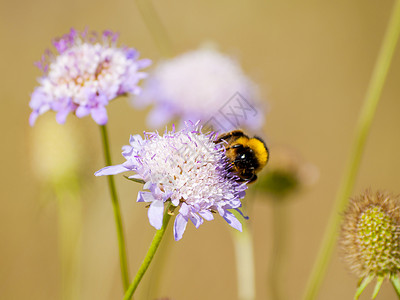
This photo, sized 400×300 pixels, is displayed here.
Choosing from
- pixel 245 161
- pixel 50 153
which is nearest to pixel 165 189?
pixel 245 161

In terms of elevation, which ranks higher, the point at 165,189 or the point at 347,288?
the point at 165,189

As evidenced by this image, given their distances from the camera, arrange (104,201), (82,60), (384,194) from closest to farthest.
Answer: (384,194) → (82,60) → (104,201)

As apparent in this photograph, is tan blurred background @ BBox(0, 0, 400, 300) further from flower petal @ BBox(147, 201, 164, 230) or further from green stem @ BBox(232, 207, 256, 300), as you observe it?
flower petal @ BBox(147, 201, 164, 230)

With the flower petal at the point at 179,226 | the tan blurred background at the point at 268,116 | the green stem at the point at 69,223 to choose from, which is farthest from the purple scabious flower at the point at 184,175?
the tan blurred background at the point at 268,116

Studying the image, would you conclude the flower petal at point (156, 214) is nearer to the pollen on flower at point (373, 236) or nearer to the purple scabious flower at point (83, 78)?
the purple scabious flower at point (83, 78)

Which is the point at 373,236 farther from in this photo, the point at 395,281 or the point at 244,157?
the point at 244,157

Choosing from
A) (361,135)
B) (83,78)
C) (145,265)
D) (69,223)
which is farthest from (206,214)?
(69,223)

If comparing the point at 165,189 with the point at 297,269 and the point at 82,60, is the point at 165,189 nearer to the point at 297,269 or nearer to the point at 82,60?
the point at 82,60
